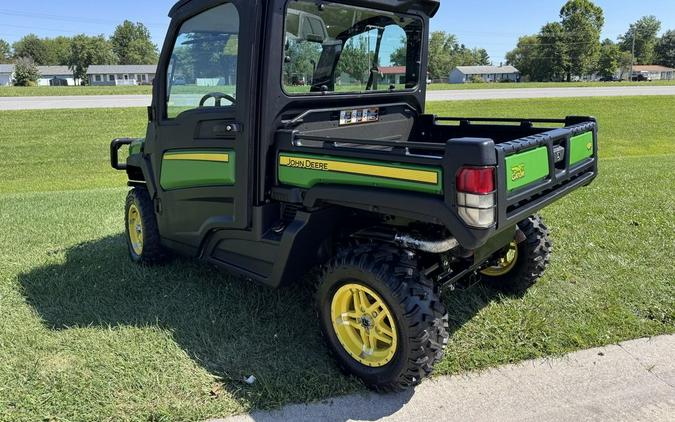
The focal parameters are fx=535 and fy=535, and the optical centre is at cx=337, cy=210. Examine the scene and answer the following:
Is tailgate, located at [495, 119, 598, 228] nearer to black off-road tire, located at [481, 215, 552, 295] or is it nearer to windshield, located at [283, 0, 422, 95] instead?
black off-road tire, located at [481, 215, 552, 295]

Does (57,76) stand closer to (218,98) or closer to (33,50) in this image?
(33,50)

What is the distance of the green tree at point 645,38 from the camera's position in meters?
101

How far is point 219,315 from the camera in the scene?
369 centimetres

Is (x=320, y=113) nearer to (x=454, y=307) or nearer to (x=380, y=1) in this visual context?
(x=380, y=1)

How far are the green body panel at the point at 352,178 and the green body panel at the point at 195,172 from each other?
0.41m

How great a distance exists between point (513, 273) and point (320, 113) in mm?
1822

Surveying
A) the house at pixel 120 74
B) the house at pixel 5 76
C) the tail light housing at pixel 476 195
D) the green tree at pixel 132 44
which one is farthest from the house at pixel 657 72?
the tail light housing at pixel 476 195

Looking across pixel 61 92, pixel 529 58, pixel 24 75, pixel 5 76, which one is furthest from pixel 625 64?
pixel 5 76

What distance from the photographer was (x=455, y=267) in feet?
10.9

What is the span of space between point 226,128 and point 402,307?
1.56m

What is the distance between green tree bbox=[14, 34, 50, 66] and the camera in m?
118

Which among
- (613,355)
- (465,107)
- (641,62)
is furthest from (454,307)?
(641,62)

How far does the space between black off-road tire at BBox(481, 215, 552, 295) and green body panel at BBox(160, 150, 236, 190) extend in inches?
80.7

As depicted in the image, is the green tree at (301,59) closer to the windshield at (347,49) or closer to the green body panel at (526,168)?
the windshield at (347,49)
